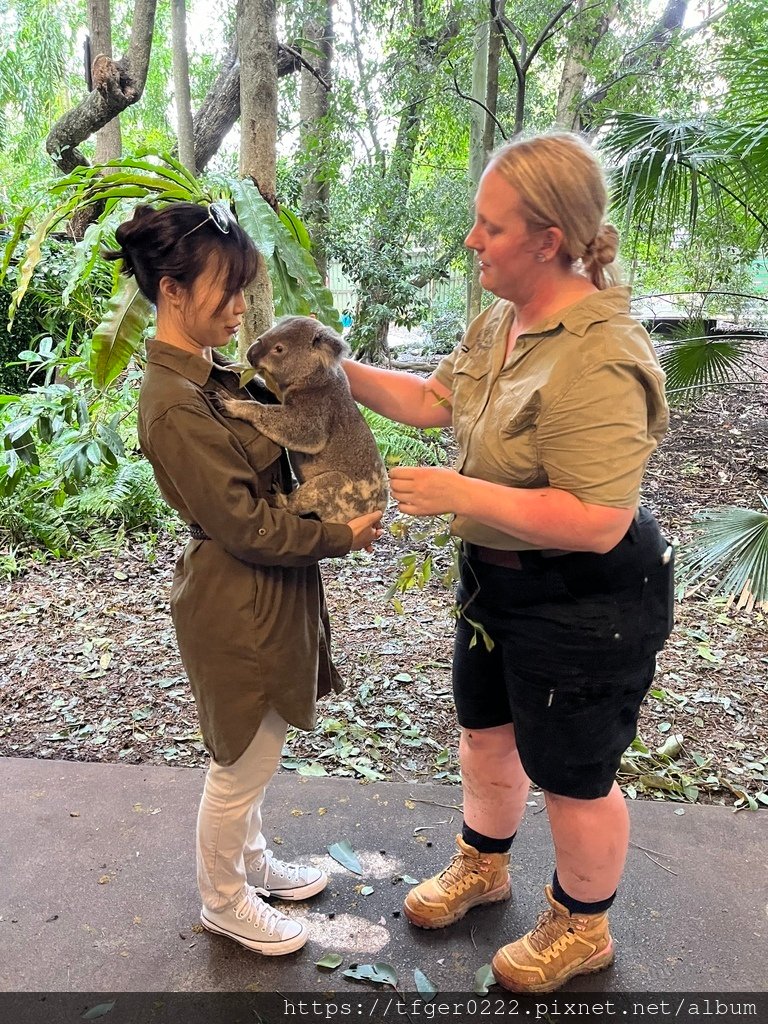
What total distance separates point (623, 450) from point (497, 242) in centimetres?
52

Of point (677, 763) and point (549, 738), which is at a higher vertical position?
point (549, 738)

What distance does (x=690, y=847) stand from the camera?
2.42 metres

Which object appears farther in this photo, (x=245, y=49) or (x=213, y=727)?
(x=245, y=49)

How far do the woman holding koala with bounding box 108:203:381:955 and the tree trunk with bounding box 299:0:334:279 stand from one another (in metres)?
4.27

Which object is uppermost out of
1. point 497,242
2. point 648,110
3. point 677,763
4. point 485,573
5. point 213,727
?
point 648,110

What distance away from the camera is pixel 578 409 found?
142 cm

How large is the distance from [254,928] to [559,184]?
2030mm

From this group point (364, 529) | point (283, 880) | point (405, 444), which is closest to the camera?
point (364, 529)

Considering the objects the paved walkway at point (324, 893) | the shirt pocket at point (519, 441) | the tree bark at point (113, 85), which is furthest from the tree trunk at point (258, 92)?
the tree bark at point (113, 85)

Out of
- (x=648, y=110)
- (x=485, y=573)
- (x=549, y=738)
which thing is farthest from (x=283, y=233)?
(x=648, y=110)

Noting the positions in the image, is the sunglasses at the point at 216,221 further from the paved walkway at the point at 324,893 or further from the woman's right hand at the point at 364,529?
the paved walkway at the point at 324,893

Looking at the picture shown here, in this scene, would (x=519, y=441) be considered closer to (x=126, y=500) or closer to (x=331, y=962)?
(x=331, y=962)

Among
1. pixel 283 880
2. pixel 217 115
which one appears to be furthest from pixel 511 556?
pixel 217 115

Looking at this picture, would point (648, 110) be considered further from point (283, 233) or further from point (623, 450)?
point (623, 450)
